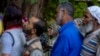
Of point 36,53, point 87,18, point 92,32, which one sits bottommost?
point 36,53

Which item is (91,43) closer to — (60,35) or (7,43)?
(60,35)

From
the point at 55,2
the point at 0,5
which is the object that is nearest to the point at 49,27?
the point at 55,2

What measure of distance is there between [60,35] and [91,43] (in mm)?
470

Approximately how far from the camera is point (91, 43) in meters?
4.22

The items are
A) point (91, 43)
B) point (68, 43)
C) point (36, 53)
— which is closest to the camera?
point (91, 43)

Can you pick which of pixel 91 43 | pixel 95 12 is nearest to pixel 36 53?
pixel 91 43

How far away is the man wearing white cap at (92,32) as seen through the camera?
420cm

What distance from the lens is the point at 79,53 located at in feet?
14.6

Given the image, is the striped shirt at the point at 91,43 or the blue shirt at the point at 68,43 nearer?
the striped shirt at the point at 91,43

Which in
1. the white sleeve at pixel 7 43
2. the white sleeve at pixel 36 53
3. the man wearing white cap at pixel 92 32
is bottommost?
the white sleeve at pixel 36 53

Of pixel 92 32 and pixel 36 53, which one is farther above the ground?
pixel 92 32

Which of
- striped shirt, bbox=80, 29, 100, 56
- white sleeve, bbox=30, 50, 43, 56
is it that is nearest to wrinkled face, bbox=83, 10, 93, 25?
striped shirt, bbox=80, 29, 100, 56

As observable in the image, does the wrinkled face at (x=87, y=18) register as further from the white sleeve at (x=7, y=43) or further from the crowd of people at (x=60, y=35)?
the white sleeve at (x=7, y=43)

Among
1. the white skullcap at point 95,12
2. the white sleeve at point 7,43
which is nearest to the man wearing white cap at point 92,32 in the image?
the white skullcap at point 95,12
